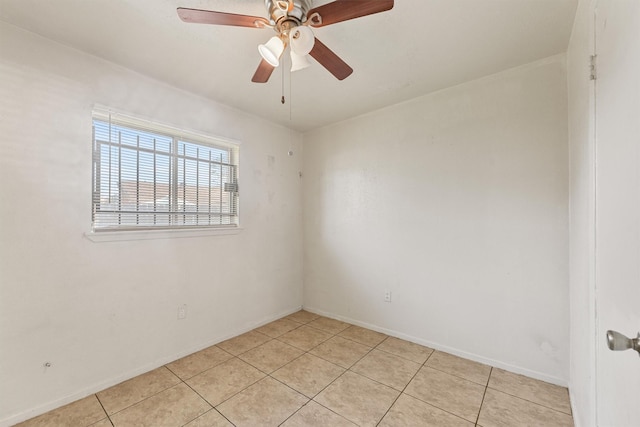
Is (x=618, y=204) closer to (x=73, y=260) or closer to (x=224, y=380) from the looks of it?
(x=224, y=380)

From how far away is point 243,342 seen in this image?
275cm

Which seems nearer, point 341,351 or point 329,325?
point 341,351

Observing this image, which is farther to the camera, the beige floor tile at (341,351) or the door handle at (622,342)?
the beige floor tile at (341,351)

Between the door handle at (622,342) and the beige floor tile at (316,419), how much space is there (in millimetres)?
1495

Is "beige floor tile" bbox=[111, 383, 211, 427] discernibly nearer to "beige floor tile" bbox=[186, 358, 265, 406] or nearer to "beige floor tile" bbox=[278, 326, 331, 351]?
"beige floor tile" bbox=[186, 358, 265, 406]

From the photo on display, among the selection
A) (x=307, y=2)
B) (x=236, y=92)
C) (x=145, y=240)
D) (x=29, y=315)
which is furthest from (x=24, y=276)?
(x=307, y=2)

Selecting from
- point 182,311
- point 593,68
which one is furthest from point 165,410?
point 593,68

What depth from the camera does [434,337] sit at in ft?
8.51

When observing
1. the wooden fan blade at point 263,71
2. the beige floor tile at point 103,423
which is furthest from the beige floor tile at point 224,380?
the wooden fan blade at point 263,71

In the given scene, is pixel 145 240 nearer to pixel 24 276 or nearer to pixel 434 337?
pixel 24 276

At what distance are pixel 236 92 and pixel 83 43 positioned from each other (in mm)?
1103

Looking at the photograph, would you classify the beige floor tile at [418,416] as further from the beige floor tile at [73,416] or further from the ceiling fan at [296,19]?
the ceiling fan at [296,19]

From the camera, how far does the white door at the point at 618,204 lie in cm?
70

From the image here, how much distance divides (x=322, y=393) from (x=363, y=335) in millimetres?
1053
